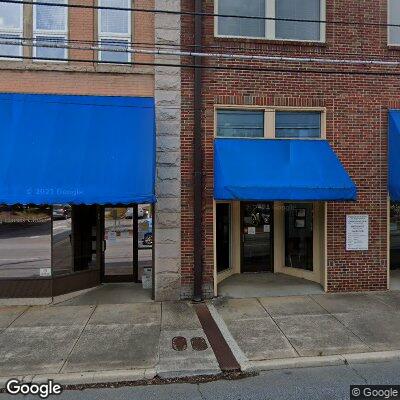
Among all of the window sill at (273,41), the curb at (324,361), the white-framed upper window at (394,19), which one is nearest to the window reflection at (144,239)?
the window sill at (273,41)

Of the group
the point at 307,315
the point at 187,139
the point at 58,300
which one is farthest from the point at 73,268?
the point at 307,315

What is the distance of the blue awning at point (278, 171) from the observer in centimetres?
776

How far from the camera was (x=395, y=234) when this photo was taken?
11031 millimetres

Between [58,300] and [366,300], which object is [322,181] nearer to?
[366,300]

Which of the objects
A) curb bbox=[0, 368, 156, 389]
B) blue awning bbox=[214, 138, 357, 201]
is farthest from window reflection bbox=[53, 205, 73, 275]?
curb bbox=[0, 368, 156, 389]

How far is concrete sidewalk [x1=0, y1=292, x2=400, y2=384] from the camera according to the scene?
538 centimetres

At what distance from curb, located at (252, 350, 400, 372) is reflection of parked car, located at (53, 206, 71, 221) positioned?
17.9ft

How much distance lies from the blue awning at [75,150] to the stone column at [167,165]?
0.51m

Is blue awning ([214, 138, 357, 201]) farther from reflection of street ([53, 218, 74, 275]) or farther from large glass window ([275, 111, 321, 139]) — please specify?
reflection of street ([53, 218, 74, 275])

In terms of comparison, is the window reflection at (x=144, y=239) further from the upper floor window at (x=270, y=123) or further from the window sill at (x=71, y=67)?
the window sill at (x=71, y=67)

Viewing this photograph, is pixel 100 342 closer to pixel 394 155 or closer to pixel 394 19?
pixel 394 155

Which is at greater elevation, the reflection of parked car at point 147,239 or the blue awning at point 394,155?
the blue awning at point 394,155

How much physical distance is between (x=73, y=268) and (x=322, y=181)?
20.0ft

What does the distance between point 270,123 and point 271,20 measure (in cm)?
247
